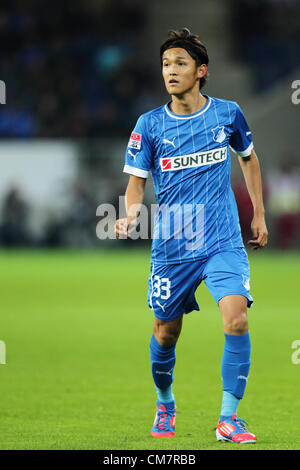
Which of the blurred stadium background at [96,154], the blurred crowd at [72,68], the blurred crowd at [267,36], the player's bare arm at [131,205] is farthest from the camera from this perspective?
the blurred crowd at [267,36]

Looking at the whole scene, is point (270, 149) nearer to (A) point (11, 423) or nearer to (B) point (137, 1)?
(B) point (137, 1)

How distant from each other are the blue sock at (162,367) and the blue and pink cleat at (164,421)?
0.05 meters

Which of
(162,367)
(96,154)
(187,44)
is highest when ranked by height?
(96,154)

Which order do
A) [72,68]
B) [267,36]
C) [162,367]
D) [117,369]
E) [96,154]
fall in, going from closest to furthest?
1. [162,367]
2. [117,369]
3. [96,154]
4. [72,68]
5. [267,36]

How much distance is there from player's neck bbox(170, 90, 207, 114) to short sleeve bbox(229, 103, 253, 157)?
0.84ft

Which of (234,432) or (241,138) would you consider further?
(241,138)

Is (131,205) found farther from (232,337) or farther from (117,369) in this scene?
(117,369)

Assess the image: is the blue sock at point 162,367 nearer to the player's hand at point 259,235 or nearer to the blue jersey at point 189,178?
the blue jersey at point 189,178

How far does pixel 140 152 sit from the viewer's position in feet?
19.5

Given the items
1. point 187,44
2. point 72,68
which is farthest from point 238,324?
point 72,68

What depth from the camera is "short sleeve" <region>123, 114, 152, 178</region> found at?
591cm

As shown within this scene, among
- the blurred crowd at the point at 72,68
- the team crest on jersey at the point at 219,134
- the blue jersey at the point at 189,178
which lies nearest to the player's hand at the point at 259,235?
the blue jersey at the point at 189,178

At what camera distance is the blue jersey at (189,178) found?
5871mm

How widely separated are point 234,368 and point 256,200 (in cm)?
112
